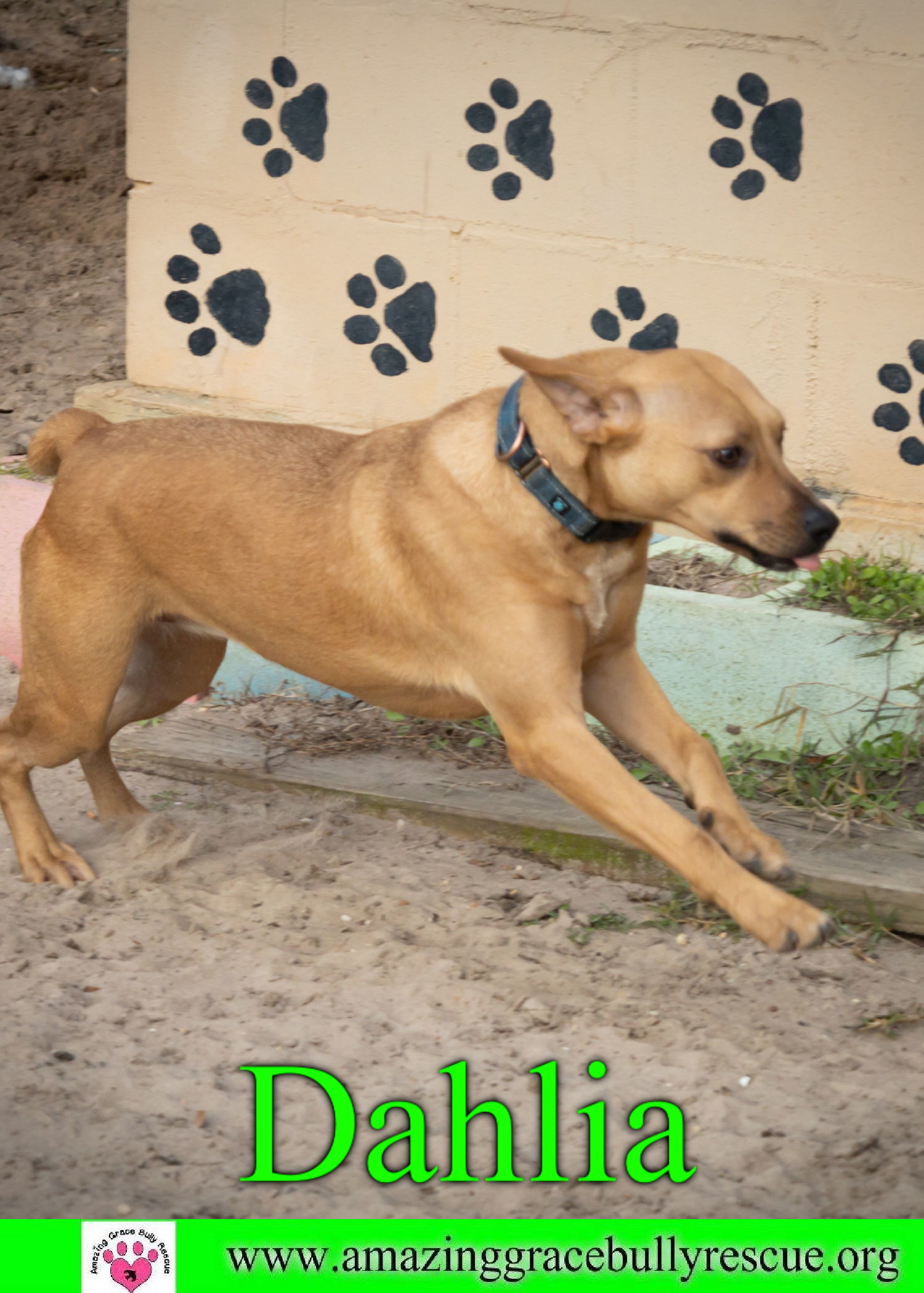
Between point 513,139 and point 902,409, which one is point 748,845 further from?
point 513,139

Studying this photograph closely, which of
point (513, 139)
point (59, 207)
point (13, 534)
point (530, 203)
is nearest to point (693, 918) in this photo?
point (530, 203)

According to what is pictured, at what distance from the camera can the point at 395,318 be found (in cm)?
627

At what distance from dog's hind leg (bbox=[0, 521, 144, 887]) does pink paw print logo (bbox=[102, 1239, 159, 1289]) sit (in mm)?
1781

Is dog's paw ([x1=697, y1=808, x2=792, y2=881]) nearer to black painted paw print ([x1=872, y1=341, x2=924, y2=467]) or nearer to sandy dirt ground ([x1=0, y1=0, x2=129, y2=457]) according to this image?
black painted paw print ([x1=872, y1=341, x2=924, y2=467])

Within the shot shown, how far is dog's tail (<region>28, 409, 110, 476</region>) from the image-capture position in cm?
455

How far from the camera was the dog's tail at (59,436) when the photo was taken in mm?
4555

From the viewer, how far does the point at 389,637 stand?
13.3 ft

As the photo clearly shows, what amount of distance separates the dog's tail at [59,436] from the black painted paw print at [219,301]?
2.06 meters

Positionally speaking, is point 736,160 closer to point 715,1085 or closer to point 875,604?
point 875,604

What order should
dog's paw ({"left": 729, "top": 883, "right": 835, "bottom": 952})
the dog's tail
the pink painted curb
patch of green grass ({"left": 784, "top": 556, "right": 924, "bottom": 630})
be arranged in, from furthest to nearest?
1. the pink painted curb
2. patch of green grass ({"left": 784, "top": 556, "right": 924, "bottom": 630})
3. the dog's tail
4. dog's paw ({"left": 729, "top": 883, "right": 835, "bottom": 952})

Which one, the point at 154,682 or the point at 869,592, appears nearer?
the point at 154,682

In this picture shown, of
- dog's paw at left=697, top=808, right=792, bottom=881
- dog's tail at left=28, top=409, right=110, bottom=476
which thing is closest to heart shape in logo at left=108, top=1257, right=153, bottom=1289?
dog's paw at left=697, top=808, right=792, bottom=881

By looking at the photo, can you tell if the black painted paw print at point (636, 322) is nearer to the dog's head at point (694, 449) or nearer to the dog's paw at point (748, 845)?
the dog's head at point (694, 449)

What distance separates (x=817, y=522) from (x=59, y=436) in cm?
242
